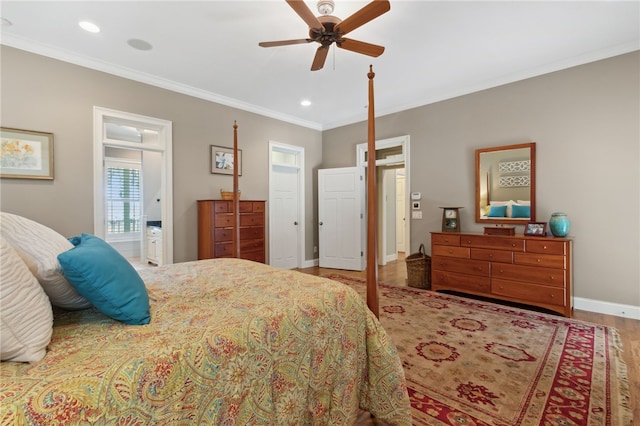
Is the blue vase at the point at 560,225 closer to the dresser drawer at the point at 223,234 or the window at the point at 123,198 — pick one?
the dresser drawer at the point at 223,234

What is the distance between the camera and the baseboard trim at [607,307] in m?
2.97

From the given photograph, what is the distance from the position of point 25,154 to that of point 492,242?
5123mm

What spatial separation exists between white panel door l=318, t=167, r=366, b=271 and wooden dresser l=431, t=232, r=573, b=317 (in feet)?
5.11

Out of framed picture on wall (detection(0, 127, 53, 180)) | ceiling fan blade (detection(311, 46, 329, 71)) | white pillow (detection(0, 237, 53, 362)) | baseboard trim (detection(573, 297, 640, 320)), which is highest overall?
ceiling fan blade (detection(311, 46, 329, 71))

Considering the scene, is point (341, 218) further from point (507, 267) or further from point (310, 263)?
point (507, 267)

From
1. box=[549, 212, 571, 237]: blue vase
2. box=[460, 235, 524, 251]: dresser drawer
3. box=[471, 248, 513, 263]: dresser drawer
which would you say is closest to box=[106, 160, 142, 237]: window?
box=[460, 235, 524, 251]: dresser drawer

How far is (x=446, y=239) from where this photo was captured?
384 centimetres

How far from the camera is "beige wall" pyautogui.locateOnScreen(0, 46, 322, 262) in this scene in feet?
9.42

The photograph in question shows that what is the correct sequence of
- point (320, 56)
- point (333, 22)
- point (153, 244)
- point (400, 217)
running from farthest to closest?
point (400, 217) → point (153, 244) → point (320, 56) → point (333, 22)

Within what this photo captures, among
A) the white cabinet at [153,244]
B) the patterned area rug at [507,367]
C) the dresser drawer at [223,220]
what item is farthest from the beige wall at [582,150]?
the white cabinet at [153,244]

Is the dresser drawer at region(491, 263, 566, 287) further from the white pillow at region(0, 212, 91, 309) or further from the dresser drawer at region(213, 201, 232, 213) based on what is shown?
the white pillow at region(0, 212, 91, 309)

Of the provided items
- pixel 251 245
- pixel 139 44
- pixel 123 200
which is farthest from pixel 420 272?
pixel 123 200

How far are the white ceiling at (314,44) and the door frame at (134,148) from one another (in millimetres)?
505

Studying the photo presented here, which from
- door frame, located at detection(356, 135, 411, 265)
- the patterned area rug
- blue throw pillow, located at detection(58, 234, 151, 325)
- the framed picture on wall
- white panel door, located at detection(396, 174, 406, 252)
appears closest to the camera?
blue throw pillow, located at detection(58, 234, 151, 325)
